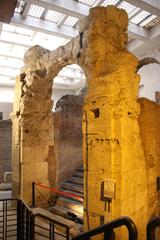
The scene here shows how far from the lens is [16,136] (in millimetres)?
8453

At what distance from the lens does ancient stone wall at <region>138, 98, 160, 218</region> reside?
5.95 m

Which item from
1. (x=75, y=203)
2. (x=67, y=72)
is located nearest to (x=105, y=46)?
(x=75, y=203)

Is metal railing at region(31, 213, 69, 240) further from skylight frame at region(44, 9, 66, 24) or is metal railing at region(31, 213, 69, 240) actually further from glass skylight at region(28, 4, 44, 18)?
skylight frame at region(44, 9, 66, 24)

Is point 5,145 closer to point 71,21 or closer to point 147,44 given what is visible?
point 71,21

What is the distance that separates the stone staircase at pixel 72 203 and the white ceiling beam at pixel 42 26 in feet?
20.9

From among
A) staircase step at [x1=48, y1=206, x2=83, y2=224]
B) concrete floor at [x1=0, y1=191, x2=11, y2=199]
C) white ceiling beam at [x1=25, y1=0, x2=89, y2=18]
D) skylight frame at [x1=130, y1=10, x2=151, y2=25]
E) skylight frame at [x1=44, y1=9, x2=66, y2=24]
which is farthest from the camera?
skylight frame at [x1=130, y1=10, x2=151, y2=25]

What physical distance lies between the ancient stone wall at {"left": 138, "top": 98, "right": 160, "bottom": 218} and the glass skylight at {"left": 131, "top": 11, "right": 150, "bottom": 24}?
18.8ft

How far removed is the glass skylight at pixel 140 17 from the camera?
411 inches

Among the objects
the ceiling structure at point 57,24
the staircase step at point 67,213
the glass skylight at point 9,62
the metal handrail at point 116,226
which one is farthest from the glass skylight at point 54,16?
the metal handrail at point 116,226

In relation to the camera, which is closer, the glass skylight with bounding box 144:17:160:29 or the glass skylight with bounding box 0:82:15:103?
the glass skylight with bounding box 144:17:160:29

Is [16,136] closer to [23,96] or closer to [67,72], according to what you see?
[23,96]

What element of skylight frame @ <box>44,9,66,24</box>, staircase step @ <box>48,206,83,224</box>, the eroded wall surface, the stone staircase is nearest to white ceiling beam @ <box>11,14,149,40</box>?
skylight frame @ <box>44,9,66,24</box>

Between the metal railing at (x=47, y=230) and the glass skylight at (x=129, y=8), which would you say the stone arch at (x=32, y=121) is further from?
the glass skylight at (x=129, y=8)

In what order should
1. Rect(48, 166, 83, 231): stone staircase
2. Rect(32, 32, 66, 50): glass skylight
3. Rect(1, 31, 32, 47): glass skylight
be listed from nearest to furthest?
Rect(48, 166, 83, 231): stone staircase < Rect(1, 31, 32, 47): glass skylight < Rect(32, 32, 66, 50): glass skylight
